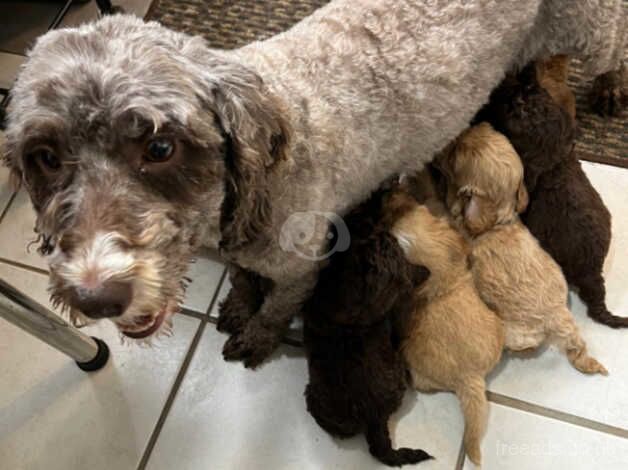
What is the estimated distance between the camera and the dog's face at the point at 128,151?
42.7 inches

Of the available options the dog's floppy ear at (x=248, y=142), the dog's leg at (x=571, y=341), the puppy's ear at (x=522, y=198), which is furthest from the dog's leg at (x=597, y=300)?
the dog's floppy ear at (x=248, y=142)

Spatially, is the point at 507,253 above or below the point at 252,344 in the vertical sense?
above

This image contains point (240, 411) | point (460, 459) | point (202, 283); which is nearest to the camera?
point (460, 459)

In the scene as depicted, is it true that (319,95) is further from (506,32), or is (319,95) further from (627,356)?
(627,356)

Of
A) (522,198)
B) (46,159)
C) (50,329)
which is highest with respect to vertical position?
(46,159)

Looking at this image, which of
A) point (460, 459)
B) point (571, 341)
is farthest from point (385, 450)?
point (571, 341)

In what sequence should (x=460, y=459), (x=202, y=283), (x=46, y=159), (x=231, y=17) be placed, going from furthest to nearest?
(x=231, y=17) → (x=202, y=283) → (x=460, y=459) → (x=46, y=159)

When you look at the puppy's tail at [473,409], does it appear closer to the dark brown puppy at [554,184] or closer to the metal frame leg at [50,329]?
the dark brown puppy at [554,184]

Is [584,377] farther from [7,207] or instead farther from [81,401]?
[7,207]

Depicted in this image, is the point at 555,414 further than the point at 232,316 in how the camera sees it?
No

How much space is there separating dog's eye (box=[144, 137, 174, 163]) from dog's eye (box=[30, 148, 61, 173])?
16 centimetres

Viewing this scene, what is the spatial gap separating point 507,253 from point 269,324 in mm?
691

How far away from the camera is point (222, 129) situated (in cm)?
122

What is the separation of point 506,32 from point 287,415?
4.02ft
